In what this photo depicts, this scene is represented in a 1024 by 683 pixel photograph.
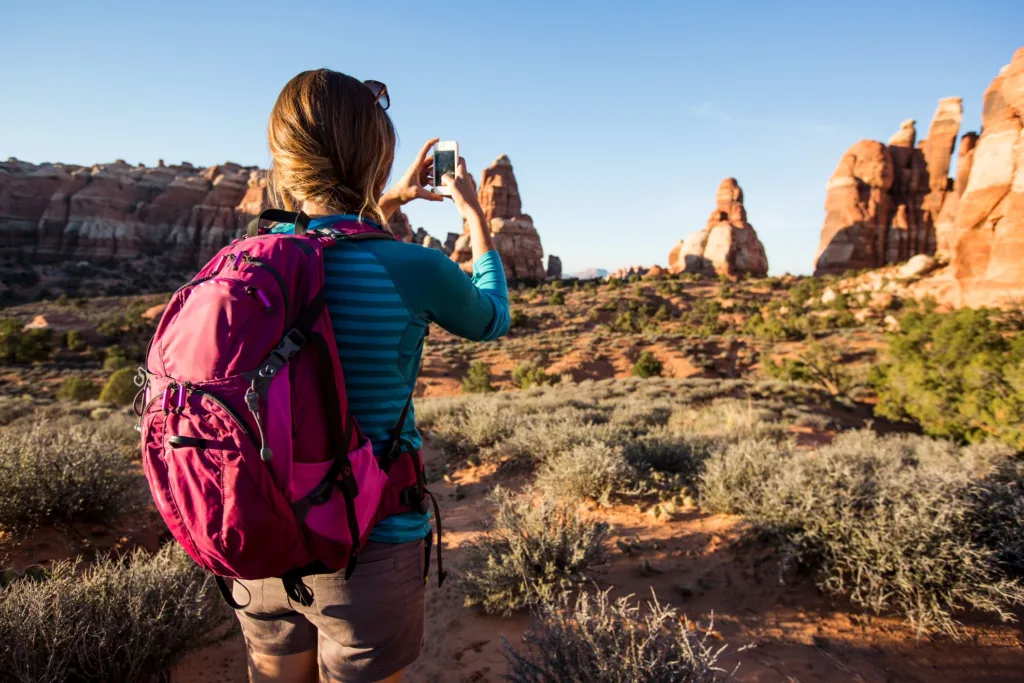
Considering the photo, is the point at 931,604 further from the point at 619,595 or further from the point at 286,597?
the point at 286,597

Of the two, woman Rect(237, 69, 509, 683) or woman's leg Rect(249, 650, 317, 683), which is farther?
woman's leg Rect(249, 650, 317, 683)

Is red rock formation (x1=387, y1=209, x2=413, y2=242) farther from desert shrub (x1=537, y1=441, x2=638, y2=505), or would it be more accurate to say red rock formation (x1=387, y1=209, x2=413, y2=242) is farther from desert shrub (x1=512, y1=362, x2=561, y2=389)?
desert shrub (x1=512, y1=362, x2=561, y2=389)

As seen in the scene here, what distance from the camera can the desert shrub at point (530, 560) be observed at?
3178 millimetres

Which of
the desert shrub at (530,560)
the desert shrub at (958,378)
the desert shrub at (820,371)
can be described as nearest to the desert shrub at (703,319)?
the desert shrub at (820,371)

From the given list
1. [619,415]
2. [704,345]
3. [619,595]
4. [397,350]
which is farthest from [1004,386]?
[704,345]

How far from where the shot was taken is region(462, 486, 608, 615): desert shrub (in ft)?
10.4

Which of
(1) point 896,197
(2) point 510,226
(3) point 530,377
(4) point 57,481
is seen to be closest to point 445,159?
(4) point 57,481

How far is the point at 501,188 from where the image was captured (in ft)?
177

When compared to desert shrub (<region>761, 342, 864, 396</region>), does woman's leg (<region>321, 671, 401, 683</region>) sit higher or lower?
higher

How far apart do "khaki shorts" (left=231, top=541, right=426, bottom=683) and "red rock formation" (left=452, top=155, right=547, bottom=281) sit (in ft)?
146

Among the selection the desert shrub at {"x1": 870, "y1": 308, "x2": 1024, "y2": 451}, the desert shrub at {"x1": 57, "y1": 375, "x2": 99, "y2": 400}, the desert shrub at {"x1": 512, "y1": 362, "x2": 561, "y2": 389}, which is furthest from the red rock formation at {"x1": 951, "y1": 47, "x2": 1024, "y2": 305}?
the desert shrub at {"x1": 57, "y1": 375, "x2": 99, "y2": 400}

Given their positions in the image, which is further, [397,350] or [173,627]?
[173,627]

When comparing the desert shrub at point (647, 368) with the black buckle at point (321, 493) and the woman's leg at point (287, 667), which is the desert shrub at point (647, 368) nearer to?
the woman's leg at point (287, 667)

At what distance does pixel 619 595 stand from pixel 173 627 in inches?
99.2
